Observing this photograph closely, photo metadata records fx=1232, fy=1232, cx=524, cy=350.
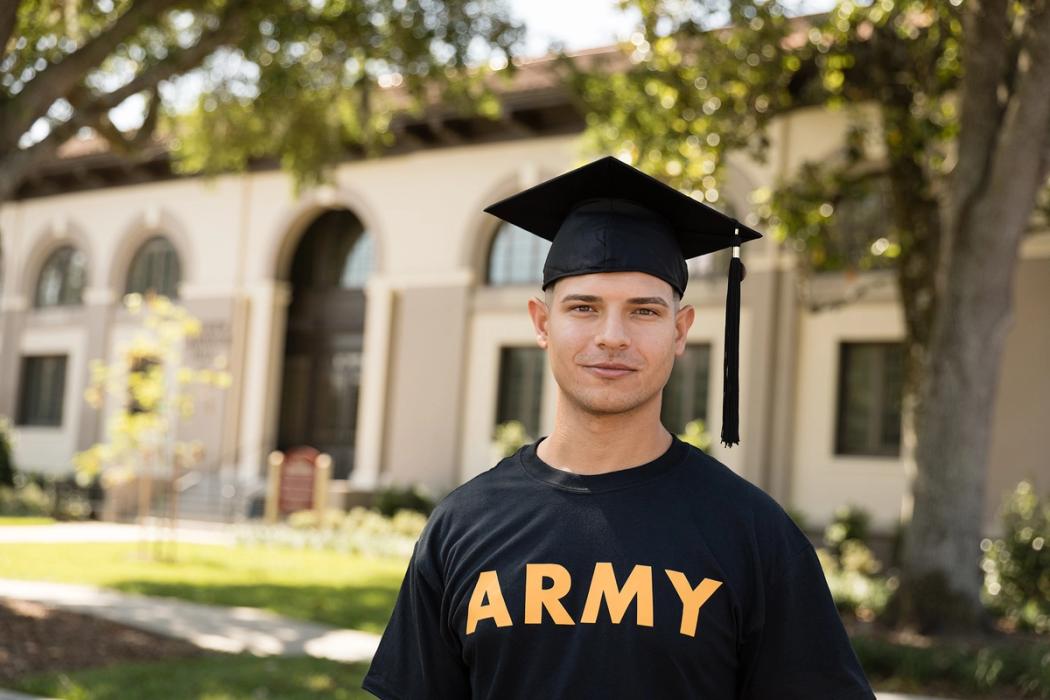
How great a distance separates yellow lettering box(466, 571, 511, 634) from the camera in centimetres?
234

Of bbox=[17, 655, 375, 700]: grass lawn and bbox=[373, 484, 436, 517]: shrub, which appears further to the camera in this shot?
bbox=[373, 484, 436, 517]: shrub

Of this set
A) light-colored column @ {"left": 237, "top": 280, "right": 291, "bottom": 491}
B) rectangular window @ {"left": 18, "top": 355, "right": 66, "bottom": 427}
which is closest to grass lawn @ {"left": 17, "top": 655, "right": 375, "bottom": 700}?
light-colored column @ {"left": 237, "top": 280, "right": 291, "bottom": 491}

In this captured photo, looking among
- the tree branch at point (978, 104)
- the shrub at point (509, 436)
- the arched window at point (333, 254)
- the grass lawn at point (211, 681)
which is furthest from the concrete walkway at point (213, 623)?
the arched window at point (333, 254)

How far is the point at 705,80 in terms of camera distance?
1302cm

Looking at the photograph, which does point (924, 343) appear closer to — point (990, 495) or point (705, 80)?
point (705, 80)

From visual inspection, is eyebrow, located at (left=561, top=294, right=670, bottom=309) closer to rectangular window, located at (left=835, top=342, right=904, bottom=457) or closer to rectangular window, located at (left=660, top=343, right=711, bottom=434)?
rectangular window, located at (left=835, top=342, right=904, bottom=457)

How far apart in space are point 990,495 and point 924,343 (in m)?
5.10

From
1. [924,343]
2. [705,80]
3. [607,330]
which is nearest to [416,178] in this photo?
[705,80]

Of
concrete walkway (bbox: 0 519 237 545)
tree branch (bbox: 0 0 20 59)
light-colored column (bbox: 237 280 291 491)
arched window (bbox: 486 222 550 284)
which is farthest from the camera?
light-colored column (bbox: 237 280 291 491)

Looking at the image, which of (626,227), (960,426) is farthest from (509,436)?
(626,227)

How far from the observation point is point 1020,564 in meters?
12.7

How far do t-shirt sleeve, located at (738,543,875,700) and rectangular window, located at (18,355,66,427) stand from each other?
27.2m

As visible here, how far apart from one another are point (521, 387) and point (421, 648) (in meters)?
18.7

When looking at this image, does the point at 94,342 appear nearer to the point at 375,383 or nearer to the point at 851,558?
the point at 375,383
